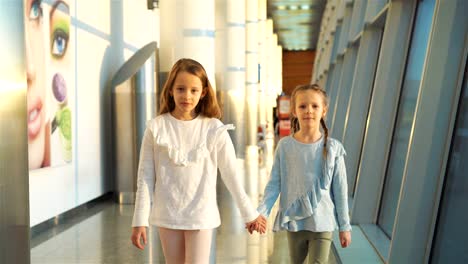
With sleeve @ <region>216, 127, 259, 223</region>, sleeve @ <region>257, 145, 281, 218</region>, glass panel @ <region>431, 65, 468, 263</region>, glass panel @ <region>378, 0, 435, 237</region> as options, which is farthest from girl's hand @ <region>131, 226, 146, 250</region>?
glass panel @ <region>378, 0, 435, 237</region>

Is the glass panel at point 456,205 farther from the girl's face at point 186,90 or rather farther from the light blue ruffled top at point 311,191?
the girl's face at point 186,90

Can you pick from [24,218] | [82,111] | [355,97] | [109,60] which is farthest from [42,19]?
[24,218]

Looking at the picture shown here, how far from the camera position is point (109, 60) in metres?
10.2

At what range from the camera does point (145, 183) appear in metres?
2.86

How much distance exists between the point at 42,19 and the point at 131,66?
2.65 m

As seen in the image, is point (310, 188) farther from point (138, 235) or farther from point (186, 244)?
point (138, 235)

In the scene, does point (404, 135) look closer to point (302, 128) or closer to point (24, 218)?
point (302, 128)

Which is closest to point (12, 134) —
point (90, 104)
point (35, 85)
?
point (35, 85)

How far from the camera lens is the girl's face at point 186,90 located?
2.84 metres

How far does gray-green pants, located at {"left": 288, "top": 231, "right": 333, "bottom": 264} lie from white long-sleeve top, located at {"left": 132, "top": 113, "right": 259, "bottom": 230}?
1.60 ft

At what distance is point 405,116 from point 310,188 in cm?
361

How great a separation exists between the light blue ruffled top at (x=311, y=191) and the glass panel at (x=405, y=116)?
2.97 meters

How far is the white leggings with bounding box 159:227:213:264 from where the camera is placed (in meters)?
2.85

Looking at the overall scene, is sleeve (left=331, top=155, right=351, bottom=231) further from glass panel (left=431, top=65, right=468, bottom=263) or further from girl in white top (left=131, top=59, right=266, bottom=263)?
glass panel (left=431, top=65, right=468, bottom=263)
